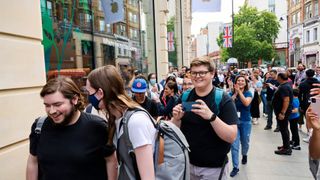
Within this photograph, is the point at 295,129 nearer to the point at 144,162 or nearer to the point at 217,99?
the point at 217,99

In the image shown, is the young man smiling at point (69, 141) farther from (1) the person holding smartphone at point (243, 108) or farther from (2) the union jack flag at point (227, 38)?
(2) the union jack flag at point (227, 38)

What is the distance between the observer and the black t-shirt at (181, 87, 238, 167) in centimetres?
276

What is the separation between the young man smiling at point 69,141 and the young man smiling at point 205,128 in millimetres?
830

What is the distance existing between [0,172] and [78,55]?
3364 millimetres

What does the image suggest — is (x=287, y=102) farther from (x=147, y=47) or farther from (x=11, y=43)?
(x=147, y=47)

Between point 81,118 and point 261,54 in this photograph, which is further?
point 261,54

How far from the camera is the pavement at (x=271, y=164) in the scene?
545 cm

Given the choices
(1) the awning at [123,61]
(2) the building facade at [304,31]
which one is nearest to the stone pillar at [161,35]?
(1) the awning at [123,61]

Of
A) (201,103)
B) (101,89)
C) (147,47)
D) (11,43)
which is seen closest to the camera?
(101,89)

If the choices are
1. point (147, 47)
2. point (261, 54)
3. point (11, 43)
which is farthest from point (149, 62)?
point (261, 54)

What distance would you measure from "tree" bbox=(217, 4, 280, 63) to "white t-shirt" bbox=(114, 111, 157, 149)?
43.9 meters

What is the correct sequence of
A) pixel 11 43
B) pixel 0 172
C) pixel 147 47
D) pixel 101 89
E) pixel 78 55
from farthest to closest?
1. pixel 147 47
2. pixel 78 55
3. pixel 11 43
4. pixel 0 172
5. pixel 101 89

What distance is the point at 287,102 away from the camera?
651cm

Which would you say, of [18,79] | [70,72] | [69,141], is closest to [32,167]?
[69,141]
